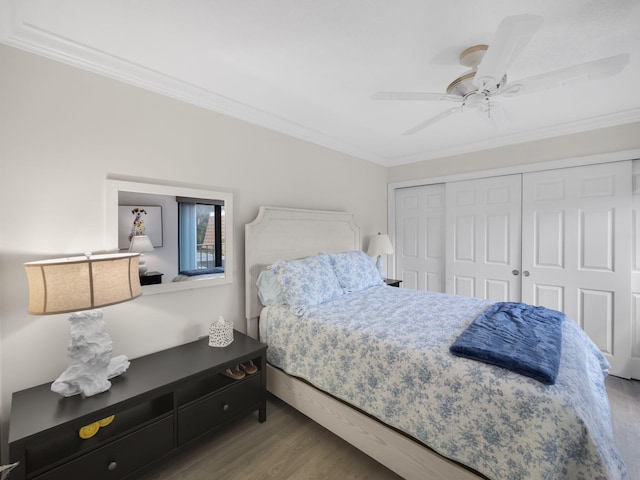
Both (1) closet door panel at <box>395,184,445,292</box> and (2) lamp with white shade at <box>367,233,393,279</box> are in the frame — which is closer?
(2) lamp with white shade at <box>367,233,393,279</box>

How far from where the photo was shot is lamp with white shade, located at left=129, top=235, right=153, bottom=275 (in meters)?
1.85

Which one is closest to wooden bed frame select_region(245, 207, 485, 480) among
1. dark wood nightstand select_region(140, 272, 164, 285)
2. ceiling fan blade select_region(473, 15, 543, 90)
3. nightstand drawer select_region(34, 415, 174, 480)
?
dark wood nightstand select_region(140, 272, 164, 285)

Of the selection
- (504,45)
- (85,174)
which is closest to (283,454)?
(85,174)

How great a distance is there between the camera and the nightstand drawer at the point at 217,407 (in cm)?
165

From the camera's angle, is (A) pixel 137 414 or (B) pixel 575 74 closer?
(B) pixel 575 74

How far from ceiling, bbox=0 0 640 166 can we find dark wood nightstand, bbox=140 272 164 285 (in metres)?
1.25

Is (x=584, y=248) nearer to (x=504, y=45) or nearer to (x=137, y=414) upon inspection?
(x=504, y=45)

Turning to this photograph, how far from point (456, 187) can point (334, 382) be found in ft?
9.50

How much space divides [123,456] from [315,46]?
2.38 meters

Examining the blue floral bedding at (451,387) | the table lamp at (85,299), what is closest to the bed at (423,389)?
the blue floral bedding at (451,387)

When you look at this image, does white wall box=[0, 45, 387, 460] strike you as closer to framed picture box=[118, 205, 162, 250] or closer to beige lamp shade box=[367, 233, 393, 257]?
framed picture box=[118, 205, 162, 250]

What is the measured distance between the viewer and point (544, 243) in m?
3.07

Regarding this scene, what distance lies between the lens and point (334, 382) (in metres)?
1.78

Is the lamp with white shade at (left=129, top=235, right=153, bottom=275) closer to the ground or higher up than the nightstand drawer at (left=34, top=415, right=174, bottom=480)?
higher up
